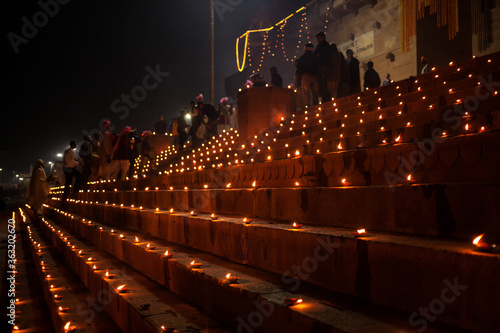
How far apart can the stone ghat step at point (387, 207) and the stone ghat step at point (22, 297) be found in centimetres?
225

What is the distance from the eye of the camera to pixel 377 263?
6.75 feet

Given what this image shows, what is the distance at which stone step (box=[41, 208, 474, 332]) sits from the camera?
5.94ft

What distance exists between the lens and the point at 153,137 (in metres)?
20.3

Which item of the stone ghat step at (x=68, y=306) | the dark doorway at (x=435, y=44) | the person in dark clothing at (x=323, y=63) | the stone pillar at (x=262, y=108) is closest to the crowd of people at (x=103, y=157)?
the stone pillar at (x=262, y=108)

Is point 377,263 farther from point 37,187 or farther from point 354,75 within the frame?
point 37,187

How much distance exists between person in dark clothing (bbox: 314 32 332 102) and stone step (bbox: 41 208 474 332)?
7709 millimetres

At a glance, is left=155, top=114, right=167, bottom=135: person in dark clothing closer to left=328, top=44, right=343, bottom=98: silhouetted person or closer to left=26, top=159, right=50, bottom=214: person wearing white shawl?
left=26, top=159, right=50, bottom=214: person wearing white shawl

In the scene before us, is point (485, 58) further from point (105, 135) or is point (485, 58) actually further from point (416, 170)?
point (105, 135)

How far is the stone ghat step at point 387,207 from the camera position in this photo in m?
2.06

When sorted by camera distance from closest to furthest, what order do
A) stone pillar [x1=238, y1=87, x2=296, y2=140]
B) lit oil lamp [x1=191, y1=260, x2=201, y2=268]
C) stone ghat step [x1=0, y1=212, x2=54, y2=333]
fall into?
lit oil lamp [x1=191, y1=260, x2=201, y2=268] < stone ghat step [x1=0, y1=212, x2=54, y2=333] < stone pillar [x1=238, y1=87, x2=296, y2=140]

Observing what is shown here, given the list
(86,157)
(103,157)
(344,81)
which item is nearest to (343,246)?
(344,81)

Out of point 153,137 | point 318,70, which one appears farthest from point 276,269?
point 153,137

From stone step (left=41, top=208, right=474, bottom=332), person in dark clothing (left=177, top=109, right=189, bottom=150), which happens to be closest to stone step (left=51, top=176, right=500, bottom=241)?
stone step (left=41, top=208, right=474, bottom=332)

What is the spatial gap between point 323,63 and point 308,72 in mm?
473
